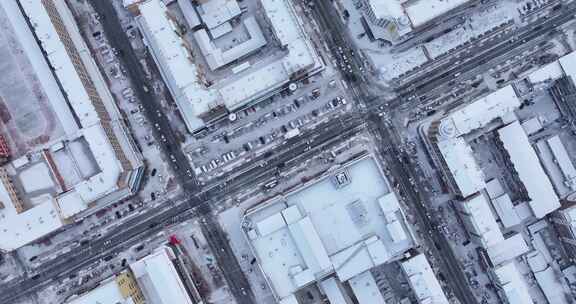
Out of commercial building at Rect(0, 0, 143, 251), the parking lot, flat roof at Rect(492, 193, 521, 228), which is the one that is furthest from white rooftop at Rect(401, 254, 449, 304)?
commercial building at Rect(0, 0, 143, 251)

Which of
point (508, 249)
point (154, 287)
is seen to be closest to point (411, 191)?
point (508, 249)

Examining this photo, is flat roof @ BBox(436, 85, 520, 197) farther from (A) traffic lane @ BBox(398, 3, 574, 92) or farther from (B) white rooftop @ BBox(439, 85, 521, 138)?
(A) traffic lane @ BBox(398, 3, 574, 92)

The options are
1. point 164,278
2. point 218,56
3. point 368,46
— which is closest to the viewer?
point 164,278

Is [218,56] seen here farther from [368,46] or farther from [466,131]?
[466,131]

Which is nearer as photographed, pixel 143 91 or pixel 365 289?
pixel 365 289

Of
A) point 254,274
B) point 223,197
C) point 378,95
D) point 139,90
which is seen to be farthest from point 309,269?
point 139,90

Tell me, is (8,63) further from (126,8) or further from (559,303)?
(559,303)
